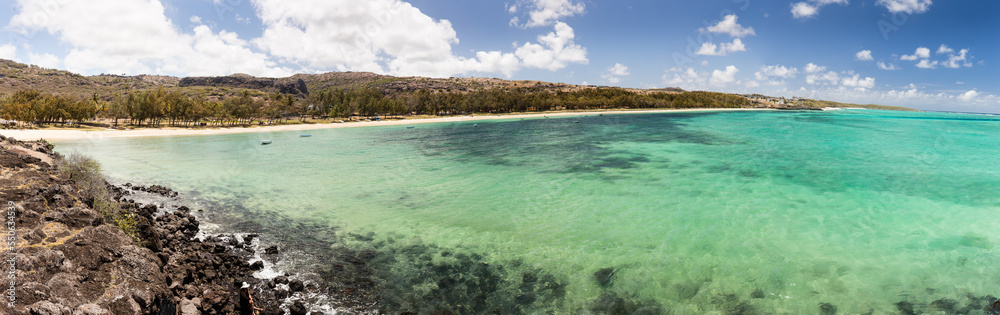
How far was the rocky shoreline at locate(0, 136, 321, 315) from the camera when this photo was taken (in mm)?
6602

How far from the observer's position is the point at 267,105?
132250mm

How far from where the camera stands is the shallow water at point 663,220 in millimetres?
10172

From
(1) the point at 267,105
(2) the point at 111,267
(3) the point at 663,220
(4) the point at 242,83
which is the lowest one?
(3) the point at 663,220

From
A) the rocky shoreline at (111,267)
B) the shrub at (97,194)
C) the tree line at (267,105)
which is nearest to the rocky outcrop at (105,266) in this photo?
the rocky shoreline at (111,267)

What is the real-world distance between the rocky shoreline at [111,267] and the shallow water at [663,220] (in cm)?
302

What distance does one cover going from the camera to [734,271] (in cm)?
1109

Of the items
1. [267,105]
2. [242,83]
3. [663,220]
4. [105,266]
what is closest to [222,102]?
[267,105]

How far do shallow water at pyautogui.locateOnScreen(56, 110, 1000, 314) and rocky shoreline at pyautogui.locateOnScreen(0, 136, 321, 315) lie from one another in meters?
3.02

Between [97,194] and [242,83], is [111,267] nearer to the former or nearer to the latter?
[97,194]

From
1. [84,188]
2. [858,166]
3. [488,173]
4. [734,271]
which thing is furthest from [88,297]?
[858,166]

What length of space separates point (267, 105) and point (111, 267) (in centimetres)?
14483

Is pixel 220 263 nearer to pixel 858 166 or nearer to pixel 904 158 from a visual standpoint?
pixel 858 166

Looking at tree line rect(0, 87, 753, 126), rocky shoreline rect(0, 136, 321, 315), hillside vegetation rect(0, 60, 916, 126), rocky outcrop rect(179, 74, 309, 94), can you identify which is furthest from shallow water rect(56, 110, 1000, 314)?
rocky outcrop rect(179, 74, 309, 94)

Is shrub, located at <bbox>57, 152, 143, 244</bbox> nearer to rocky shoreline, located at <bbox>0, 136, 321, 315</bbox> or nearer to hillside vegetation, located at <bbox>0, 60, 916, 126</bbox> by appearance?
rocky shoreline, located at <bbox>0, 136, 321, 315</bbox>
